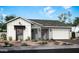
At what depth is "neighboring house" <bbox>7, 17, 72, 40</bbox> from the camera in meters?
5.85

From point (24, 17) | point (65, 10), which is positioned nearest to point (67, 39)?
point (65, 10)

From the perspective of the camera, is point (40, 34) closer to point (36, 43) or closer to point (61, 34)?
point (36, 43)

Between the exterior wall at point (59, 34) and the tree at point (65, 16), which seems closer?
the tree at point (65, 16)

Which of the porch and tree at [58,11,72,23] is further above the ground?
tree at [58,11,72,23]

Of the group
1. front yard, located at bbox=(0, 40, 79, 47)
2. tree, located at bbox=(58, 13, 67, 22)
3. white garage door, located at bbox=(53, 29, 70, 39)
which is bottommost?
front yard, located at bbox=(0, 40, 79, 47)

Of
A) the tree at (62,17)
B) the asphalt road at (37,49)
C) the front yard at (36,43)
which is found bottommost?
the asphalt road at (37,49)

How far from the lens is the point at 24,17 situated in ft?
19.0

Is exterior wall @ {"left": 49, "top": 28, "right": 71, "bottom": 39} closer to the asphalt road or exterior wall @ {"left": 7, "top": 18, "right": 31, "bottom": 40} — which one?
the asphalt road

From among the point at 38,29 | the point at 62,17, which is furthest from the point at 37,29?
the point at 62,17

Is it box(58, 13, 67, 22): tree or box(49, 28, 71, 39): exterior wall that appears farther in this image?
box(49, 28, 71, 39): exterior wall

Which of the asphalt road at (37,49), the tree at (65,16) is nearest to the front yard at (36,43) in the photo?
the asphalt road at (37,49)

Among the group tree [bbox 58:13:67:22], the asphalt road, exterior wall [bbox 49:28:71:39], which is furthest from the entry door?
tree [bbox 58:13:67:22]

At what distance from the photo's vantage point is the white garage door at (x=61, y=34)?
5.91 meters

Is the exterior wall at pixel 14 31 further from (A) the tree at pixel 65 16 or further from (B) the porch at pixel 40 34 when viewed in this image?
(A) the tree at pixel 65 16
